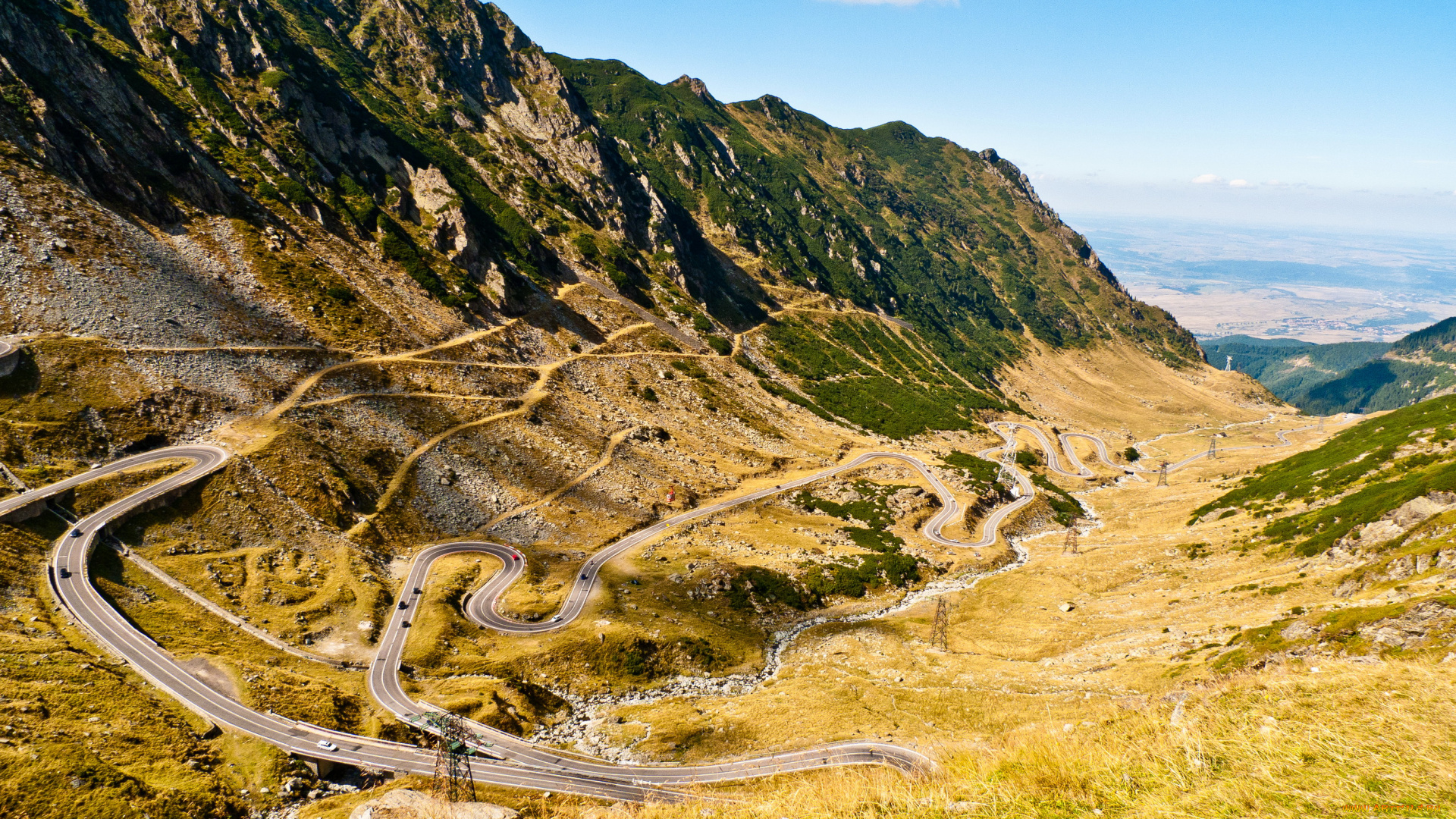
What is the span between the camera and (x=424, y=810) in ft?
114

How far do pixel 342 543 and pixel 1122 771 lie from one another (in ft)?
266

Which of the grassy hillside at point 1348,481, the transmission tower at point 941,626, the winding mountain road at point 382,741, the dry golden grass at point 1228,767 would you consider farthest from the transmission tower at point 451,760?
the grassy hillside at point 1348,481

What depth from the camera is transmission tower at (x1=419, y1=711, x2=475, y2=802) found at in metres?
42.3

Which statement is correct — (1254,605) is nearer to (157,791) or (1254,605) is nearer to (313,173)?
(157,791)

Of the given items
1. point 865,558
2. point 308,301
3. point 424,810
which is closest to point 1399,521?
point 865,558

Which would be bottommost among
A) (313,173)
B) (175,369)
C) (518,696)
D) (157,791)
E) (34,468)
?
(518,696)

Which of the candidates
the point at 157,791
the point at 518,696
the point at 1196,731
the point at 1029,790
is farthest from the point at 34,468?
the point at 1196,731

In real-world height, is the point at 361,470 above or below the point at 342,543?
above

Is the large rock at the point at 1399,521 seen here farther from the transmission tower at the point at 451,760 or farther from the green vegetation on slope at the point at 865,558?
the transmission tower at the point at 451,760

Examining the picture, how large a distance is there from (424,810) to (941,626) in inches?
2389

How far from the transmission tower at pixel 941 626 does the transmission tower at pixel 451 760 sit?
50689 millimetres

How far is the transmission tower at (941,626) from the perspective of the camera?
7281 centimetres

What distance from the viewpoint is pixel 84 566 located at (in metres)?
55.5

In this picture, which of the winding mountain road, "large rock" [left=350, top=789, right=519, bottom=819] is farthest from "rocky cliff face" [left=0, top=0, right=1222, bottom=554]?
"large rock" [left=350, top=789, right=519, bottom=819]
